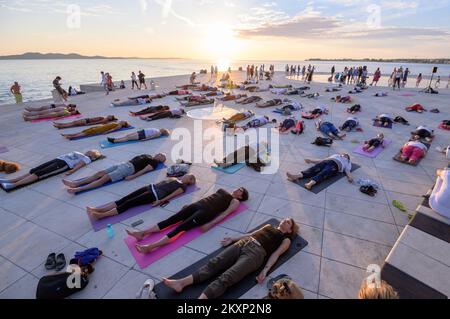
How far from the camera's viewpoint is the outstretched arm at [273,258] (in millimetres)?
3395

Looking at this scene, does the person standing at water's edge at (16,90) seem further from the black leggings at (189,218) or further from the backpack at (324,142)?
the backpack at (324,142)

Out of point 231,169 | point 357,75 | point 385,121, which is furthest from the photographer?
point 357,75

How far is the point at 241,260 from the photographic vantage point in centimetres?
343

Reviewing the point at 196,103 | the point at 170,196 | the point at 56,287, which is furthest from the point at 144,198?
the point at 196,103

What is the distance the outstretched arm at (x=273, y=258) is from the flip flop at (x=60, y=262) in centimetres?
311

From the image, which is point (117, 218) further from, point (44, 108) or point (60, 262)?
point (44, 108)

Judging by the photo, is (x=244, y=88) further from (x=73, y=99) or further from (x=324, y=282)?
(x=324, y=282)

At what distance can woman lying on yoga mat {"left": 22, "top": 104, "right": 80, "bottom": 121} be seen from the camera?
1166 centimetres

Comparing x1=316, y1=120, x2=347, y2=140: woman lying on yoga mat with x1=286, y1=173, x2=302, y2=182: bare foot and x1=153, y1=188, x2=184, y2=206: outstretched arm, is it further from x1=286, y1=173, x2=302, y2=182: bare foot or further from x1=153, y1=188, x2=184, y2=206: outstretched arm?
x1=153, y1=188, x2=184, y2=206: outstretched arm

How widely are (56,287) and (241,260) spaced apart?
103 inches

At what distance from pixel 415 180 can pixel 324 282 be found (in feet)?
16.6

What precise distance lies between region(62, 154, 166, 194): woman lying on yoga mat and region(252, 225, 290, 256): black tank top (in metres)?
4.07

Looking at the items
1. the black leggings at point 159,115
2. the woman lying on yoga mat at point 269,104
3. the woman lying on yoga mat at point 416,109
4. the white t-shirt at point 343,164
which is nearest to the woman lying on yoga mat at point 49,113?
the black leggings at point 159,115

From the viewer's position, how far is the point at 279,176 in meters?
6.62
